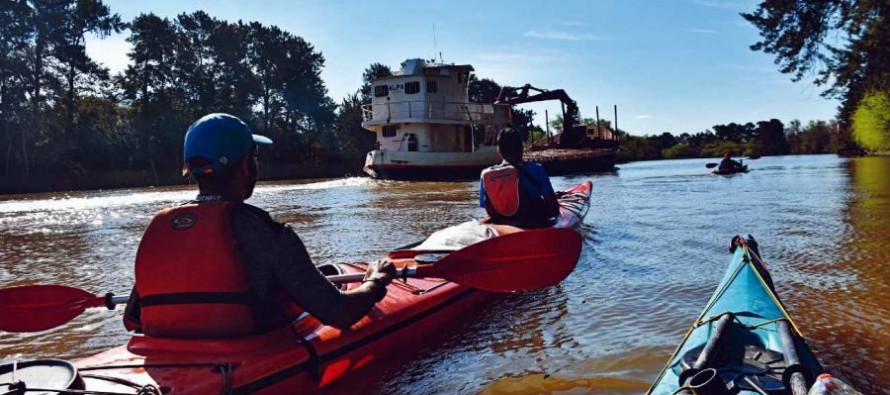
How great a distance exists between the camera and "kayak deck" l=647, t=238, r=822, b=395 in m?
2.21

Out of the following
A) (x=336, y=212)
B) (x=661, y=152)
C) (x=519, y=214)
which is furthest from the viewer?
(x=661, y=152)

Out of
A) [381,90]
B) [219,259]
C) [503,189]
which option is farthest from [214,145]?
[381,90]

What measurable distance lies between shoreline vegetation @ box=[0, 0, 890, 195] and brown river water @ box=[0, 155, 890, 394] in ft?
30.7

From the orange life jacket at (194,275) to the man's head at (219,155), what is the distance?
0.41 ft

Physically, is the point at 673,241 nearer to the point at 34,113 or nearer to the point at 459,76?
the point at 459,76

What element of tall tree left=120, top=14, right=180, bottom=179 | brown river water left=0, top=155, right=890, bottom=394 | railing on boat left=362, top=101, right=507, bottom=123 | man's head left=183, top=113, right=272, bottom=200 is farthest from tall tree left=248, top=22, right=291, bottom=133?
man's head left=183, top=113, right=272, bottom=200

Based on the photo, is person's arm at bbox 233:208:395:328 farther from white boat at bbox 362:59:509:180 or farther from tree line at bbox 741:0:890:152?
white boat at bbox 362:59:509:180

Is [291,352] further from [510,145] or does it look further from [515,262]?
[510,145]

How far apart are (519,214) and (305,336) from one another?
332 centimetres

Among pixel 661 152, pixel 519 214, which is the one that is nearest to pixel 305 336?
pixel 519 214

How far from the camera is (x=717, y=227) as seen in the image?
8914mm

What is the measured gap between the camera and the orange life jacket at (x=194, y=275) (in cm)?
245

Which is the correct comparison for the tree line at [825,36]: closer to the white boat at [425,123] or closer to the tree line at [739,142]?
the white boat at [425,123]

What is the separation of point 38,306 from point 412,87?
25.2 meters
